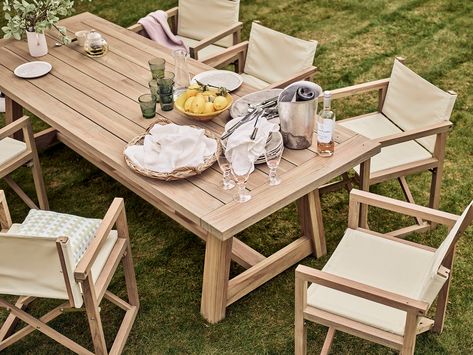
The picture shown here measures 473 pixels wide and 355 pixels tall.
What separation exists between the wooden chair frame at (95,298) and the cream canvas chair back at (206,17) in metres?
2.14

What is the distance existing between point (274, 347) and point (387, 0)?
4.19 meters

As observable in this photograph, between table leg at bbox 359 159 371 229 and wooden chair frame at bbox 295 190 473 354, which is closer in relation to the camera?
wooden chair frame at bbox 295 190 473 354

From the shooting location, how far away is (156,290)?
335cm

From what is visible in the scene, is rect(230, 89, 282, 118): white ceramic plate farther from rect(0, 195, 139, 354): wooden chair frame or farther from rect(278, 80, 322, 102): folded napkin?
rect(0, 195, 139, 354): wooden chair frame

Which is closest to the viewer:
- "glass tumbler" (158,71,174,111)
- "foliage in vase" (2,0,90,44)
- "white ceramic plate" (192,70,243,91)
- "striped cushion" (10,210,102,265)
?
"striped cushion" (10,210,102,265)

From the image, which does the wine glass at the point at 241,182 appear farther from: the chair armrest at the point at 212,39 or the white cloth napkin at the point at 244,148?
the chair armrest at the point at 212,39

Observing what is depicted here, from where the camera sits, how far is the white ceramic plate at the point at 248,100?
321cm

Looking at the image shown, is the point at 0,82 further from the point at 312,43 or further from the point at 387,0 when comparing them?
the point at 387,0

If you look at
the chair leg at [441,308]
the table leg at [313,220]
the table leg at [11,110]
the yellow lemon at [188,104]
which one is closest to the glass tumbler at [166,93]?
the yellow lemon at [188,104]

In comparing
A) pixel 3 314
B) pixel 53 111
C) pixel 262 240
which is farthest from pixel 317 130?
pixel 3 314

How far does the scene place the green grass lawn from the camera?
10.0 ft

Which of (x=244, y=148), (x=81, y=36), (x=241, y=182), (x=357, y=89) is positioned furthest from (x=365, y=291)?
(x=81, y=36)

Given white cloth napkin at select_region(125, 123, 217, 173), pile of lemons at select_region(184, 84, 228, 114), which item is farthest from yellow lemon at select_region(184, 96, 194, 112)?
white cloth napkin at select_region(125, 123, 217, 173)

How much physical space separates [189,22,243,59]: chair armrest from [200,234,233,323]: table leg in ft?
5.48
